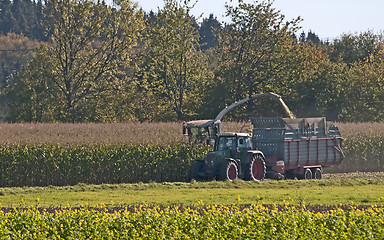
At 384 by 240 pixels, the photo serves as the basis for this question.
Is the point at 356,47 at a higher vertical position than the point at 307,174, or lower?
higher

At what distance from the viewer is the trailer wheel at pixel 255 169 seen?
91.1ft

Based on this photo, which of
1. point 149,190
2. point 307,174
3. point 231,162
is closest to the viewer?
point 149,190

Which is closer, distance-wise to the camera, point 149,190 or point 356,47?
point 149,190

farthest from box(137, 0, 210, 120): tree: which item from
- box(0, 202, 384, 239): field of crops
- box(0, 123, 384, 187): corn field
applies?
box(0, 202, 384, 239): field of crops

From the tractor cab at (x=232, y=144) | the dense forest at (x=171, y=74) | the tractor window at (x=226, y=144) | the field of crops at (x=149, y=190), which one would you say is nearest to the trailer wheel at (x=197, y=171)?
the tractor cab at (x=232, y=144)

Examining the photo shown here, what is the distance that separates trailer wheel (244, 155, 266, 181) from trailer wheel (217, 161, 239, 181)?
1.78 ft

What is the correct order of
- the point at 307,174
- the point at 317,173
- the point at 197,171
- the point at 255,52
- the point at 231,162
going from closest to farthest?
the point at 231,162, the point at 197,171, the point at 307,174, the point at 317,173, the point at 255,52

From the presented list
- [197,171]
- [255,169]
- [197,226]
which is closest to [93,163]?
[197,171]

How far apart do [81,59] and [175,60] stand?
7701 millimetres

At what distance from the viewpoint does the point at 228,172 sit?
2744cm

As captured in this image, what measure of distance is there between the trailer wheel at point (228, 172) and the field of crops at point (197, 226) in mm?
13809

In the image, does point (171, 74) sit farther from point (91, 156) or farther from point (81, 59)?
point (91, 156)

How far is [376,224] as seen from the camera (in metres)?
11.8

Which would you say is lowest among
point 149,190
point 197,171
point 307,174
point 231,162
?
point 149,190
